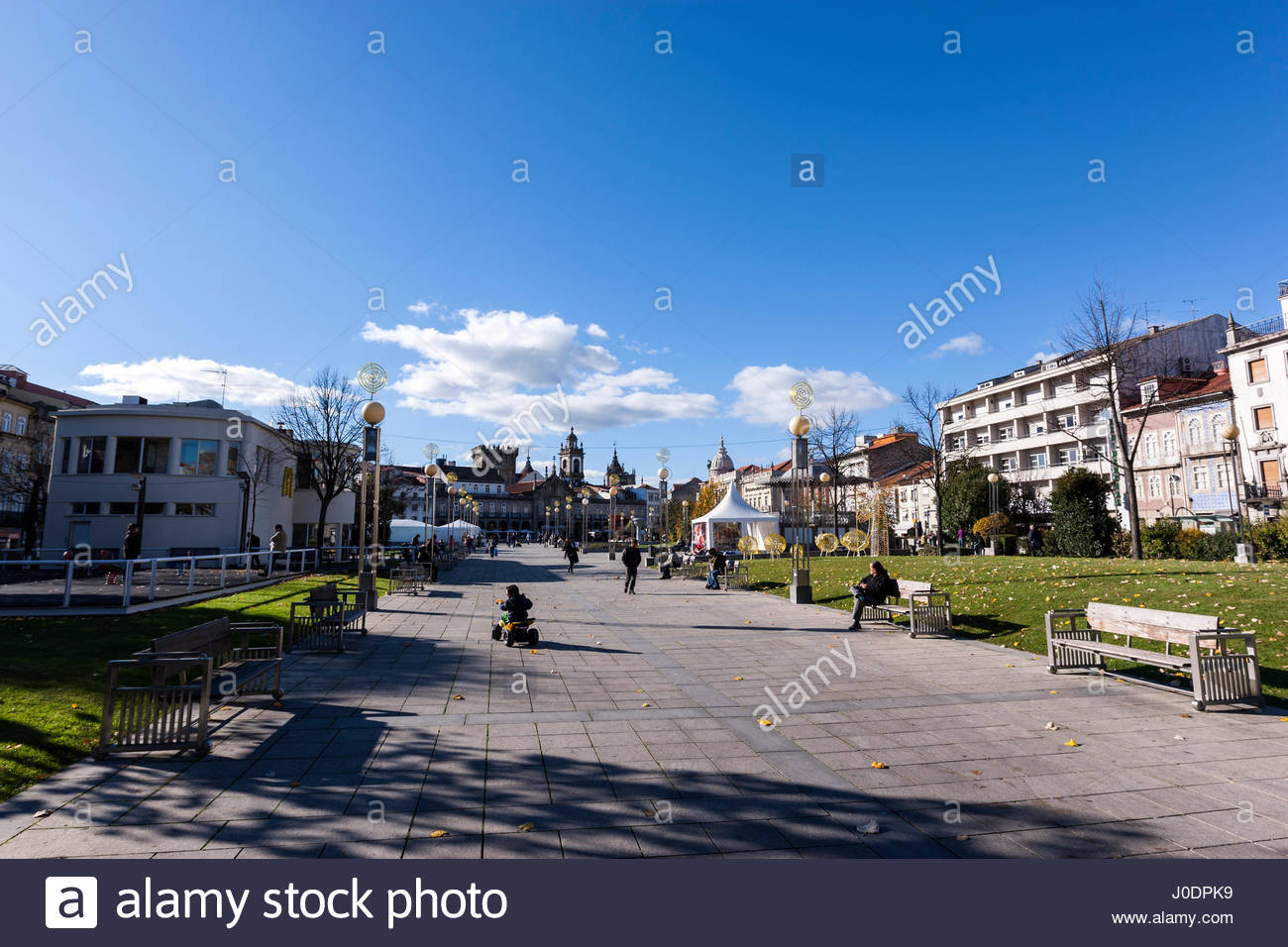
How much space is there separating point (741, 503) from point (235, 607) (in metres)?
25.6

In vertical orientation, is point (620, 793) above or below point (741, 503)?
below

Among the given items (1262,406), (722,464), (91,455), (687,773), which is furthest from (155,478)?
(722,464)

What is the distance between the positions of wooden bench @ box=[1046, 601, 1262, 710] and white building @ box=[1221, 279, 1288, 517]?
3741 cm

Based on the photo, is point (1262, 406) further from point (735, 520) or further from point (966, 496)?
point (735, 520)

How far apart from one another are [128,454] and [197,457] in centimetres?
288

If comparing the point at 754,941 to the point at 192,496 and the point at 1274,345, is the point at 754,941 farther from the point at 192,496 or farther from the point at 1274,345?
the point at 1274,345

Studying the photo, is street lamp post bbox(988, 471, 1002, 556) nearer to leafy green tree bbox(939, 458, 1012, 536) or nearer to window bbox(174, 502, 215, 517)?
leafy green tree bbox(939, 458, 1012, 536)

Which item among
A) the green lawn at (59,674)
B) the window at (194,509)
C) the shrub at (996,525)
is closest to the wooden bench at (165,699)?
the green lawn at (59,674)

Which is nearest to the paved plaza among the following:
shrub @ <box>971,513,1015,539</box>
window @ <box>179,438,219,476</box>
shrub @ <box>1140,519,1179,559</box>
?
shrub @ <box>1140,519,1179,559</box>

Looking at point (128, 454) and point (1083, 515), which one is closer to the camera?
point (1083, 515)

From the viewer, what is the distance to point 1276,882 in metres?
3.52

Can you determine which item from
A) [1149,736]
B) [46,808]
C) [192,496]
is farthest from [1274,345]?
[192,496]

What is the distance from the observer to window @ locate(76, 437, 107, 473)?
2956 centimetres

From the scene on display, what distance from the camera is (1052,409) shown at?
5203 cm
